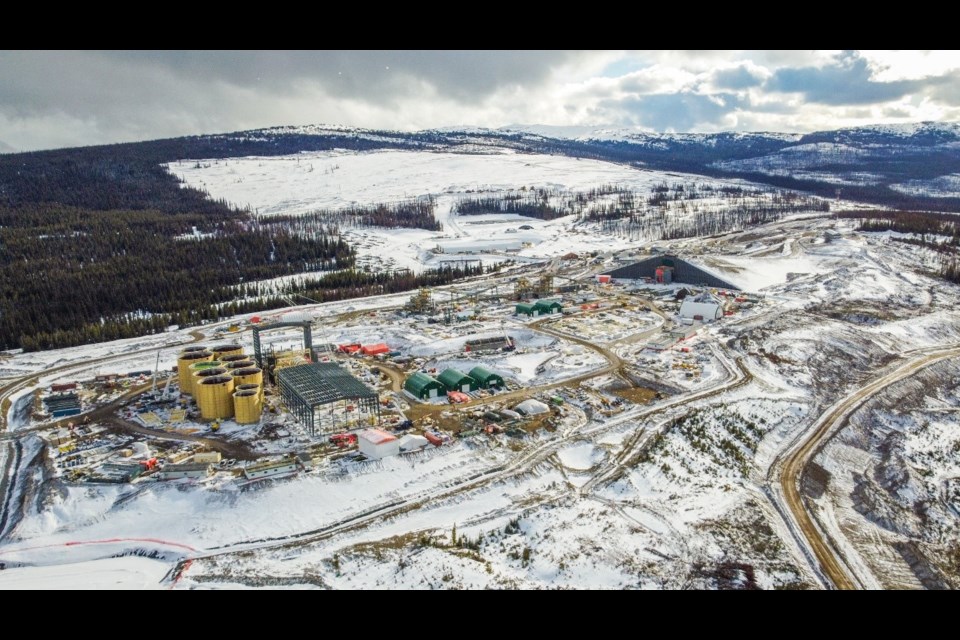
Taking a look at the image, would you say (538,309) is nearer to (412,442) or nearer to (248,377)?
(248,377)

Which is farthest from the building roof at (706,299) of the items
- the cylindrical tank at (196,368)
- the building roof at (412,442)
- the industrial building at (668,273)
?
the cylindrical tank at (196,368)

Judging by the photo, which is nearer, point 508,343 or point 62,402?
point 62,402

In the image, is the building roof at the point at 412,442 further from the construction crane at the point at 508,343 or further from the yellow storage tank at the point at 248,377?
the construction crane at the point at 508,343

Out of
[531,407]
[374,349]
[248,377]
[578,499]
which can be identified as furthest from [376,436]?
[374,349]

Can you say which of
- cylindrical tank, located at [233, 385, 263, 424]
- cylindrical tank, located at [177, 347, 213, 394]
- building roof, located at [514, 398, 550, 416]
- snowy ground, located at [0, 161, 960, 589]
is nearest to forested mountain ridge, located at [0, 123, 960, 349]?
snowy ground, located at [0, 161, 960, 589]
